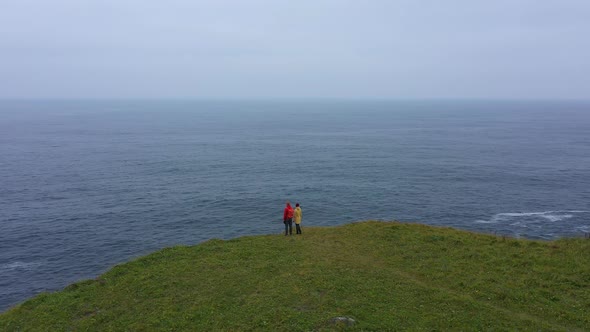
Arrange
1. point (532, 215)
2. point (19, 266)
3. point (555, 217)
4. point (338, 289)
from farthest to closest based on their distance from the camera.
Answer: point (532, 215) → point (555, 217) → point (19, 266) → point (338, 289)

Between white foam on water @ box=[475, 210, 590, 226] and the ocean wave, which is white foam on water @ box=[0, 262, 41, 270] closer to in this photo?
the ocean wave

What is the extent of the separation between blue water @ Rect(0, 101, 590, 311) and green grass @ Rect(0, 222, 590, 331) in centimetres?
1683

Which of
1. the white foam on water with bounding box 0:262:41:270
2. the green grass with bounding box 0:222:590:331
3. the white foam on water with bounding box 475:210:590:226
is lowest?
the white foam on water with bounding box 0:262:41:270

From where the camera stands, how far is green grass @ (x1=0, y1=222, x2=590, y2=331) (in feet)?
67.1

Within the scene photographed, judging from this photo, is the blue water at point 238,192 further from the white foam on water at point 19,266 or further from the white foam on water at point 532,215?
the white foam on water at point 532,215

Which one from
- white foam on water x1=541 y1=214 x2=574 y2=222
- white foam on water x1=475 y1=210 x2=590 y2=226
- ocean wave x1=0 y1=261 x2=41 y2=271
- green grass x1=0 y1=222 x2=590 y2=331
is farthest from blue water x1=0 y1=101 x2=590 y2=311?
green grass x1=0 y1=222 x2=590 y2=331

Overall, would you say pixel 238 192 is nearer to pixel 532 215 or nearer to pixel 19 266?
pixel 19 266

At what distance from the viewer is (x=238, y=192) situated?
234 ft

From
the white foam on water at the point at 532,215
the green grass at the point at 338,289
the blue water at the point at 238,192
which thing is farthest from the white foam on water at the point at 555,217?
the green grass at the point at 338,289

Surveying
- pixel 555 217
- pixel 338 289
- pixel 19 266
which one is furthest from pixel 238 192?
pixel 338 289

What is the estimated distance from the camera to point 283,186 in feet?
246

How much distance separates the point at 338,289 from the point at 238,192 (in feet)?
163

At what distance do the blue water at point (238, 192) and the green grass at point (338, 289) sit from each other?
16834 millimetres

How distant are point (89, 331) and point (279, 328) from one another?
31.3 ft
